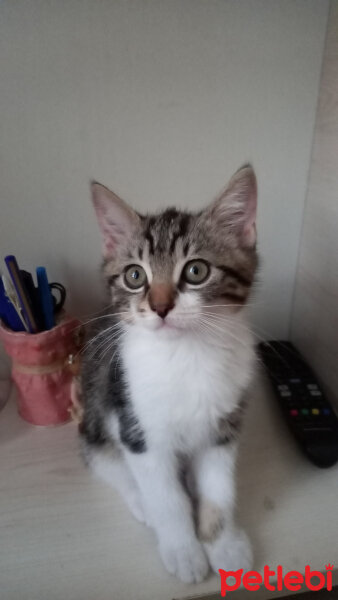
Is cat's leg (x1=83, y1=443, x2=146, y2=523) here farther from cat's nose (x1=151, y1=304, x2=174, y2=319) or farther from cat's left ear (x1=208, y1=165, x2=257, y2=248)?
cat's left ear (x1=208, y1=165, x2=257, y2=248)

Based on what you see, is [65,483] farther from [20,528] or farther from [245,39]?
[245,39]

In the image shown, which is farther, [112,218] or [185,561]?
[112,218]

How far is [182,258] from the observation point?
59 centimetres

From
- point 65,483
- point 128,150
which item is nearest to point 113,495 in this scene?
point 65,483

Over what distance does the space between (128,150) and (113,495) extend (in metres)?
0.69

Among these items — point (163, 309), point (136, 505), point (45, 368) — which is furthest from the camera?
point (45, 368)

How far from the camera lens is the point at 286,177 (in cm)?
91

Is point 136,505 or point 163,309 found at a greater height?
point 163,309

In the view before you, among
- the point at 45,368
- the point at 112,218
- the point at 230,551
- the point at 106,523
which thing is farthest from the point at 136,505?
the point at 112,218

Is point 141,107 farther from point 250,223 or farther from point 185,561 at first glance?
point 185,561

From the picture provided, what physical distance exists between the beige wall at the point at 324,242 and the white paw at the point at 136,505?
489 mm

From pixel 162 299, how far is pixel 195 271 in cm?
8

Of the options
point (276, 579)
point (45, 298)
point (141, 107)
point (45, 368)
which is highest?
point (141, 107)

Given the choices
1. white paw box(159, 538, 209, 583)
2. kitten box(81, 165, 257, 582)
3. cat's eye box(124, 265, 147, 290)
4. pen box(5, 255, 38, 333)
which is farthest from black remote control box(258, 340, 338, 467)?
pen box(5, 255, 38, 333)
